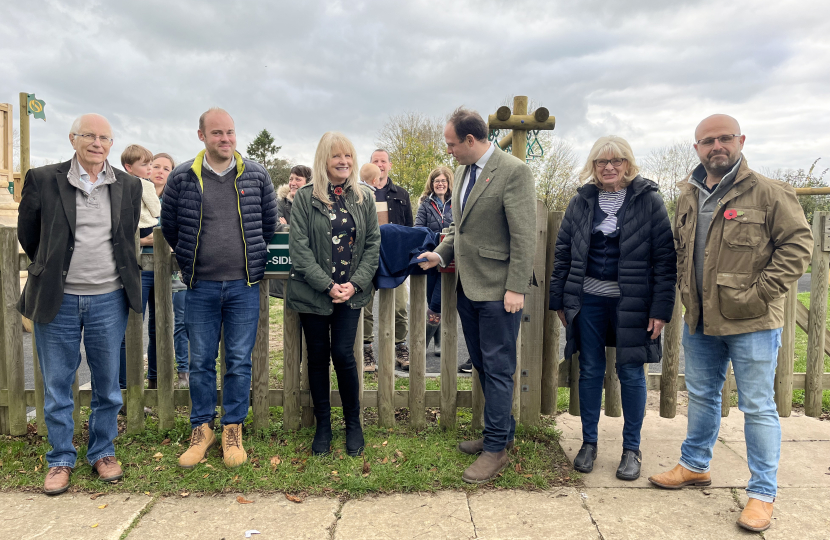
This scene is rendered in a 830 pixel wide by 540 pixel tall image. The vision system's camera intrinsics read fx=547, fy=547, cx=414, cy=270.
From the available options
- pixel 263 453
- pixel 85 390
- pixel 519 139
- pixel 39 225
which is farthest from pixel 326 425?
pixel 519 139

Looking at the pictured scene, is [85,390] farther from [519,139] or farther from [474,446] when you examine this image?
[519,139]

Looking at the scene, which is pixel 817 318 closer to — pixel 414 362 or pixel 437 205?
pixel 414 362

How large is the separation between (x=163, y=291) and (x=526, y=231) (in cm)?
252

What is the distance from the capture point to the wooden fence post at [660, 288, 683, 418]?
3.80 meters

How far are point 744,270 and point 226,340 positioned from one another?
10.4 ft

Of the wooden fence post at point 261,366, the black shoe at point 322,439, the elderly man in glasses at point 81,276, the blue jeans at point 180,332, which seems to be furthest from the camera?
the blue jeans at point 180,332

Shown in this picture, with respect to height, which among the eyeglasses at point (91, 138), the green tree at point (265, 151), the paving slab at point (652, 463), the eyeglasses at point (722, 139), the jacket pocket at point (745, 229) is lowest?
the paving slab at point (652, 463)

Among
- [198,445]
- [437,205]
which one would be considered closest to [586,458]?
[198,445]

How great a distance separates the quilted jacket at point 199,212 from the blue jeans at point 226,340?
0.12 metres

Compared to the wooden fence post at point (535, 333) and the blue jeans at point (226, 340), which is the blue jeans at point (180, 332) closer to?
the blue jeans at point (226, 340)

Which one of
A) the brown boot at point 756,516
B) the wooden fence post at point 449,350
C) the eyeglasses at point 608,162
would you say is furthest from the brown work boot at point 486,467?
the eyeglasses at point 608,162

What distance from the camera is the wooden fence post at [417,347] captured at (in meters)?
3.86

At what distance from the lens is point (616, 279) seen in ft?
11.0

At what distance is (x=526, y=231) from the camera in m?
3.28
